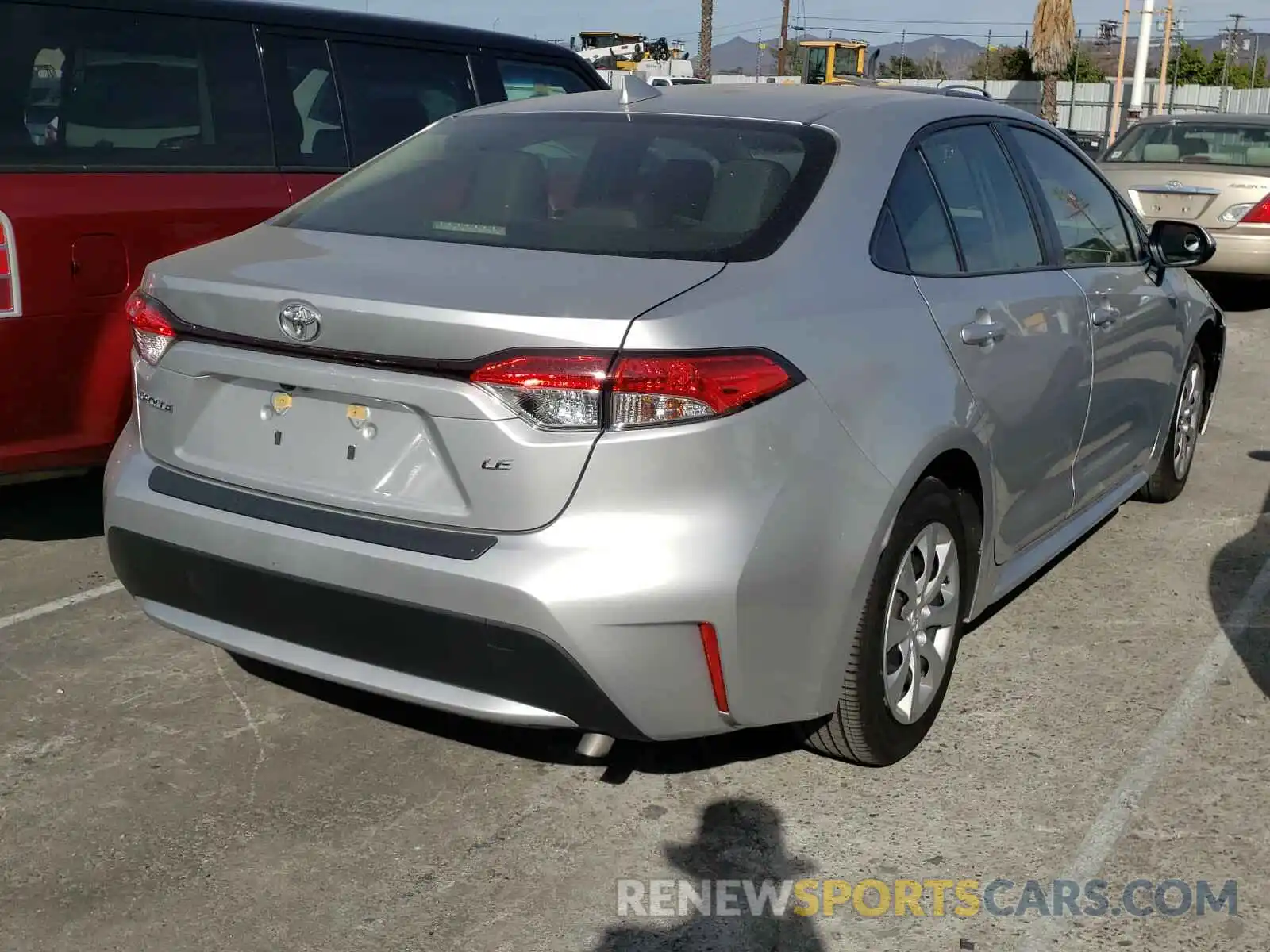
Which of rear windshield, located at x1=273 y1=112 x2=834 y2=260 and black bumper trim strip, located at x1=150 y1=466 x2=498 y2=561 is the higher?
rear windshield, located at x1=273 y1=112 x2=834 y2=260

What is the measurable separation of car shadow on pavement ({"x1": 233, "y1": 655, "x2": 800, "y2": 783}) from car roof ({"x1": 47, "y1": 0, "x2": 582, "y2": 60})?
2.51 m

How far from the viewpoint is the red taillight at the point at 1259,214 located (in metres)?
10.7

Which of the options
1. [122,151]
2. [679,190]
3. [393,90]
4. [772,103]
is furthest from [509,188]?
[393,90]

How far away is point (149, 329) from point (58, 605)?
5.62 ft

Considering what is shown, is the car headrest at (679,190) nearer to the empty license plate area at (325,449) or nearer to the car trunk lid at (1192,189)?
the empty license plate area at (325,449)

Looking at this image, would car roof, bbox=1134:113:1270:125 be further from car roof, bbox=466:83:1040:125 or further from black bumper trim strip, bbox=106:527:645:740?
black bumper trim strip, bbox=106:527:645:740

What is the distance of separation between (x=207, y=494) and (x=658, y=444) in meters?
1.08

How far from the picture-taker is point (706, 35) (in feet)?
135

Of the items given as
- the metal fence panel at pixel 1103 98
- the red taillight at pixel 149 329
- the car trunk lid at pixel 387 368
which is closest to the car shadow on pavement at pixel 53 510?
the red taillight at pixel 149 329

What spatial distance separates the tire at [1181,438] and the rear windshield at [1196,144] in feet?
19.9

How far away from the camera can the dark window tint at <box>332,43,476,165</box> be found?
18.4 ft

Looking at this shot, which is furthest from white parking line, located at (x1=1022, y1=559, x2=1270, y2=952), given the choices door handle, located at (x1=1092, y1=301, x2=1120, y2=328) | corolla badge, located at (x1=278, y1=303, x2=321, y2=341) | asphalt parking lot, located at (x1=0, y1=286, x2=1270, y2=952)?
corolla badge, located at (x1=278, y1=303, x2=321, y2=341)

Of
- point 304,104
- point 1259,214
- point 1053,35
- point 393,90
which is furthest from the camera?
point 1053,35

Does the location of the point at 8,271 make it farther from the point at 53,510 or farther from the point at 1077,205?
the point at 1077,205
